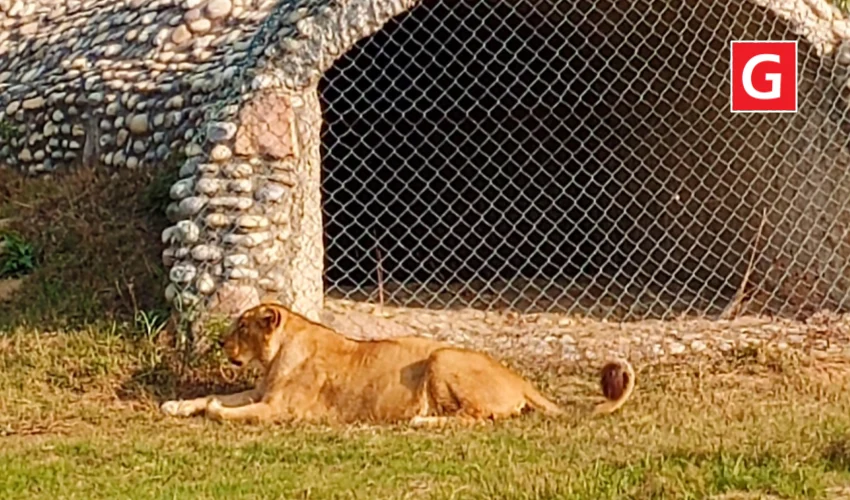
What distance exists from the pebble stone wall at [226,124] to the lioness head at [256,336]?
76cm

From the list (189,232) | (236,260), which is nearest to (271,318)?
(236,260)

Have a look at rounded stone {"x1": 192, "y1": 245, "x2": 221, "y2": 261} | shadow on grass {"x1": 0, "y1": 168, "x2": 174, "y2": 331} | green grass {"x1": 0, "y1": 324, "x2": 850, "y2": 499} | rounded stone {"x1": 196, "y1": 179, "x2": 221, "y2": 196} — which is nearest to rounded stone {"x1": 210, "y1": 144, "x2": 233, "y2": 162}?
rounded stone {"x1": 196, "y1": 179, "x2": 221, "y2": 196}

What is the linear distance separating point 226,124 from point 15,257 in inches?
77.2

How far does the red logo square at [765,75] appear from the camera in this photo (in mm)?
9211

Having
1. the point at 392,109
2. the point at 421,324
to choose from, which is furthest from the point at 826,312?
the point at 392,109

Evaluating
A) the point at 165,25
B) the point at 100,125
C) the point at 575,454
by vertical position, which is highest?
the point at 165,25

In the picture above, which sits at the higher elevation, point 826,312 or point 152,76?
point 152,76

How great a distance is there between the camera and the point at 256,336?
7297mm

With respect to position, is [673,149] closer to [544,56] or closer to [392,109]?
[544,56]

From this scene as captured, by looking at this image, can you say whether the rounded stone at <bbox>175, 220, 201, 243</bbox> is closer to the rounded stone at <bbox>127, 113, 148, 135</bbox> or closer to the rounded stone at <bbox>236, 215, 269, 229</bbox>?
the rounded stone at <bbox>236, 215, 269, 229</bbox>

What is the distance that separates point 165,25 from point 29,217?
6.61ft

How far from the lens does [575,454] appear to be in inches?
229

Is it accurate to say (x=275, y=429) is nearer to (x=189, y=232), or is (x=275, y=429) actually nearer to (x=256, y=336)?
(x=256, y=336)

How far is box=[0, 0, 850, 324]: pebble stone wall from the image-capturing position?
8.27m
